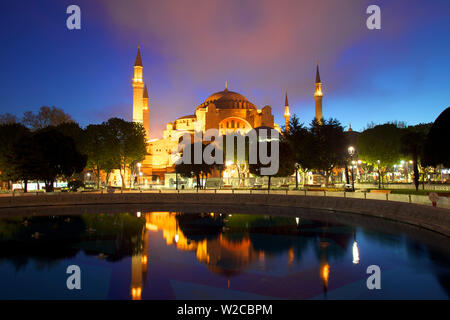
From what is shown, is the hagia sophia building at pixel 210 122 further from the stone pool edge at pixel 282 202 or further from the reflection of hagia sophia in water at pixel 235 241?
the reflection of hagia sophia in water at pixel 235 241

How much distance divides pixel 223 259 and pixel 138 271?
115 inches

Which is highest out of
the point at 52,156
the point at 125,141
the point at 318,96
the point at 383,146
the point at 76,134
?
the point at 318,96

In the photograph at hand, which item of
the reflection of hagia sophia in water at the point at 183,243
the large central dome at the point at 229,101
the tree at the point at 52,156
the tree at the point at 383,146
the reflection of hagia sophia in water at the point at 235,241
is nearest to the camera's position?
the reflection of hagia sophia in water at the point at 183,243

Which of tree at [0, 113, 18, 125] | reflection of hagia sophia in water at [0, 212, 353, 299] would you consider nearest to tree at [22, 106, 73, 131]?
tree at [0, 113, 18, 125]

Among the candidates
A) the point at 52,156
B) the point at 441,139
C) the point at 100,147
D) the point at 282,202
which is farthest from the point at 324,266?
the point at 100,147

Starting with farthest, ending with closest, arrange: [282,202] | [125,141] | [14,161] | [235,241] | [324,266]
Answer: [125,141], [14,161], [282,202], [235,241], [324,266]

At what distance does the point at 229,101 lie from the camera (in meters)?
97.2

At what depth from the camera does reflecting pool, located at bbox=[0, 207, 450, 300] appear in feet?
27.6

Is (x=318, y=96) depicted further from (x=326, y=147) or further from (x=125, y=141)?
(x=125, y=141)

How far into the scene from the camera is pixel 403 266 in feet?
34.4

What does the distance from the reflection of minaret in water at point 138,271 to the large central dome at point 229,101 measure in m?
84.3

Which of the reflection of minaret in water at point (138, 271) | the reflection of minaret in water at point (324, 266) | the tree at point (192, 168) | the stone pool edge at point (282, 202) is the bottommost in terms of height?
the reflection of minaret in water at point (138, 271)

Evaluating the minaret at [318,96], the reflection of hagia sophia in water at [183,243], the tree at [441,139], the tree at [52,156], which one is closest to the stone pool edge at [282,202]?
the reflection of hagia sophia in water at [183,243]

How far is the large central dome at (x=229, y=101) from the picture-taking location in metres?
95.9
